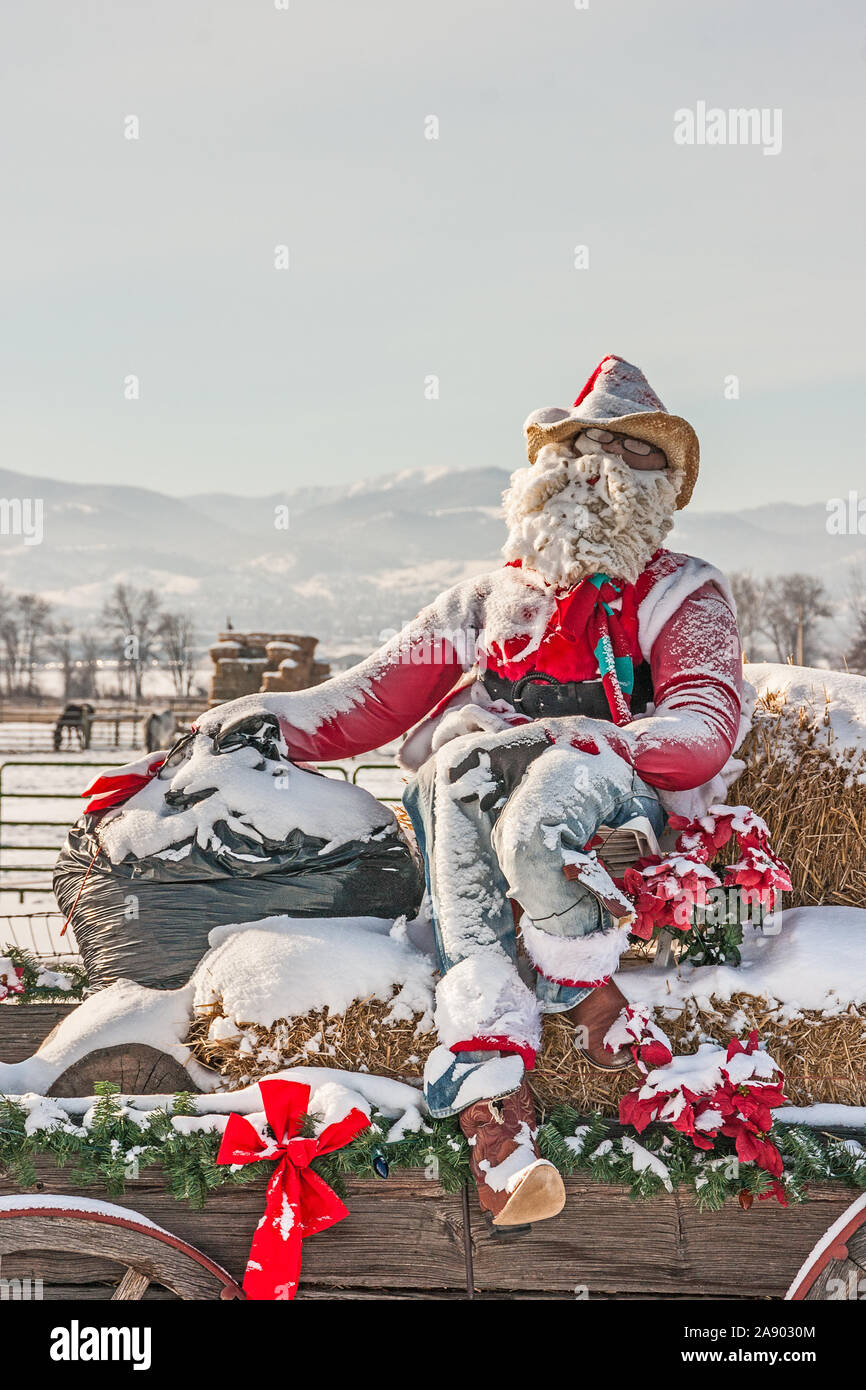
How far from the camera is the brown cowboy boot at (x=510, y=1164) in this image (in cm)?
215

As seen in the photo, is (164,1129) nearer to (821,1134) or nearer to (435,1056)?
(435,1056)

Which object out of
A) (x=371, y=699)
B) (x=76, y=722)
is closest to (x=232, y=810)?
(x=371, y=699)

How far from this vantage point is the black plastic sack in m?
2.74

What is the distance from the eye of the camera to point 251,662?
1552 cm

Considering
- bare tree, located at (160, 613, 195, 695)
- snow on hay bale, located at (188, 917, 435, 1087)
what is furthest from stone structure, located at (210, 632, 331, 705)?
bare tree, located at (160, 613, 195, 695)

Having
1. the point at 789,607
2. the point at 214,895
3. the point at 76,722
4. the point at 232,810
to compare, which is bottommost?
the point at 76,722

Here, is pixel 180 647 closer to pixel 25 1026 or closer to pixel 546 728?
pixel 25 1026

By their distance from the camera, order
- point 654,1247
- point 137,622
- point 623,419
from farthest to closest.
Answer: point 137,622 < point 623,419 < point 654,1247

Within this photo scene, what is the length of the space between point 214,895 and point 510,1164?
3.22 feet

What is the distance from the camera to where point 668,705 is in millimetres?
2738

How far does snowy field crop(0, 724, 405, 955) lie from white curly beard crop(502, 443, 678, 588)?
2217 mm

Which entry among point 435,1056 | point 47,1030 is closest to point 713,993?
point 435,1056

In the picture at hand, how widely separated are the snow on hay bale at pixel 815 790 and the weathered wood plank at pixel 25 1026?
2.03 meters

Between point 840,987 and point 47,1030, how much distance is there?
2.15 metres
